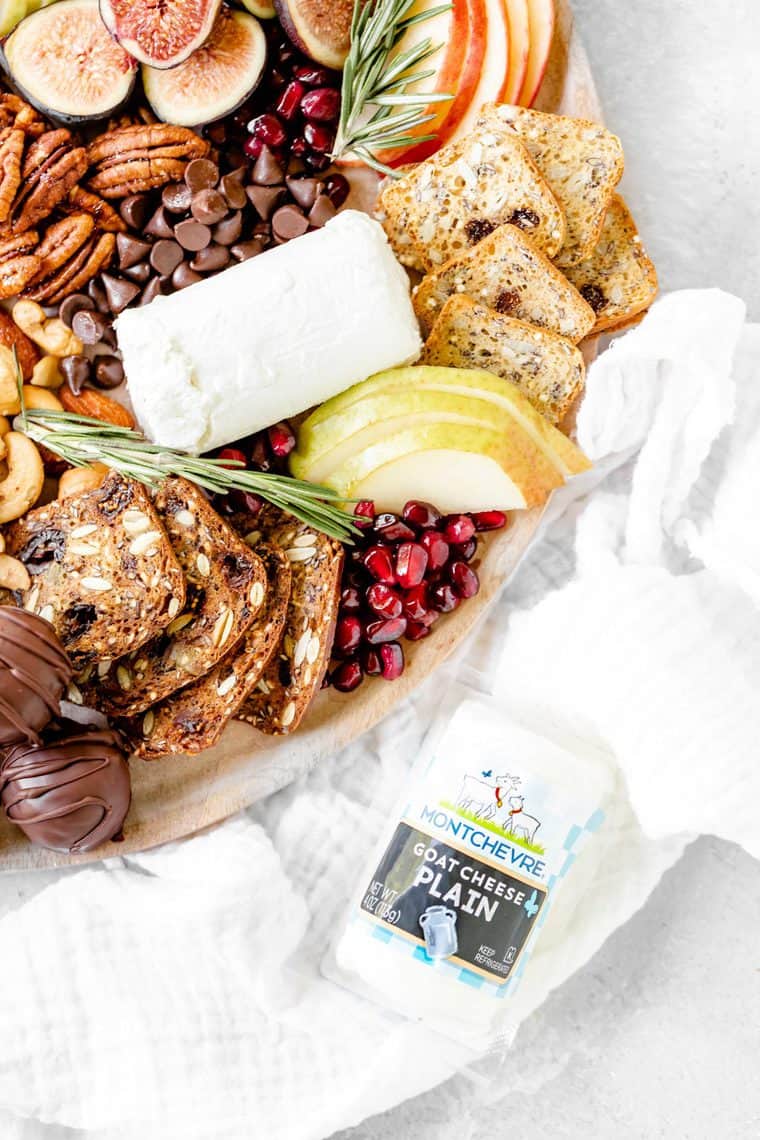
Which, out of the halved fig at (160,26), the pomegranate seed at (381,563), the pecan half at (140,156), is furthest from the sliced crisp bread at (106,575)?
the halved fig at (160,26)

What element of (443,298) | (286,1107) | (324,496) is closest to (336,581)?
(324,496)

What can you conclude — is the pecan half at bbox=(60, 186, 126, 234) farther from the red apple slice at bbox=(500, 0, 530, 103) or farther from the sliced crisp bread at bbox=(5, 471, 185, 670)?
the red apple slice at bbox=(500, 0, 530, 103)

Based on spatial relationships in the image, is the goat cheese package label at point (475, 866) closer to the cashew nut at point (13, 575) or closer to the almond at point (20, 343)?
the cashew nut at point (13, 575)

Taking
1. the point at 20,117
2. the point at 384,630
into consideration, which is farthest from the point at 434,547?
the point at 20,117

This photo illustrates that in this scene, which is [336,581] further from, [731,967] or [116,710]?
[731,967]

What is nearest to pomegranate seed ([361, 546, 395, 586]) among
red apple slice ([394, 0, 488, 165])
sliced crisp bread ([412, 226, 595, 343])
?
sliced crisp bread ([412, 226, 595, 343])

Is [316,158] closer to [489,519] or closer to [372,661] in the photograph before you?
[489,519]

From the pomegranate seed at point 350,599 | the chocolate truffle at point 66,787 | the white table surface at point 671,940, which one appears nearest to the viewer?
the chocolate truffle at point 66,787
